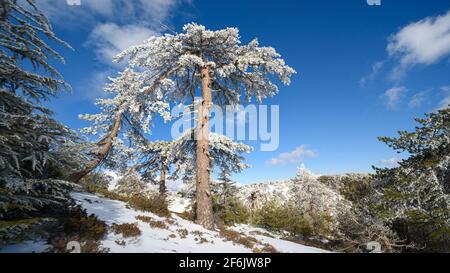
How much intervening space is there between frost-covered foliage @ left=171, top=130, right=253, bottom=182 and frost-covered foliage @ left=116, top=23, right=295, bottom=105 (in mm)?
2986

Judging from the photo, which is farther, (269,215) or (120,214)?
(269,215)

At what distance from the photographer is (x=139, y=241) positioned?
23.0 ft

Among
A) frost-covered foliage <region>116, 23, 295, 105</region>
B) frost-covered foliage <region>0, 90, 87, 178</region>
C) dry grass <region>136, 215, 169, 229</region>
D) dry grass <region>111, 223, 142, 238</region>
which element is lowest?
dry grass <region>136, 215, 169, 229</region>

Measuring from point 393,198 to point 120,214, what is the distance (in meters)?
11.6

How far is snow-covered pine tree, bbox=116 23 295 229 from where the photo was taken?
1200 centimetres

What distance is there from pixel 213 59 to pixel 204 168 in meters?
6.52

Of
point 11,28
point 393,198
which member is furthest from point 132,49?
point 393,198

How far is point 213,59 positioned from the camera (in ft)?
47.1

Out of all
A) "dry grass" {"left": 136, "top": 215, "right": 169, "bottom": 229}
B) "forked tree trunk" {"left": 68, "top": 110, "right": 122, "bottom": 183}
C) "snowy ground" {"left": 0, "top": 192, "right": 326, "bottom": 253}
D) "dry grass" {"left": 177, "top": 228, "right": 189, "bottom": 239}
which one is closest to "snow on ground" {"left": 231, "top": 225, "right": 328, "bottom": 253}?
"snowy ground" {"left": 0, "top": 192, "right": 326, "bottom": 253}

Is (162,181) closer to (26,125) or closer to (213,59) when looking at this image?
(213,59)

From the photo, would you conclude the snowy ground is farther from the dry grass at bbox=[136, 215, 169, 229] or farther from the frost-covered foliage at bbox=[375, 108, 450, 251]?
the frost-covered foliage at bbox=[375, 108, 450, 251]

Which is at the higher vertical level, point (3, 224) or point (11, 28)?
point (11, 28)

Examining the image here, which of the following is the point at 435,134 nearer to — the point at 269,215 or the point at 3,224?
the point at 269,215

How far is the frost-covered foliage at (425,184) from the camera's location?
9613 mm
